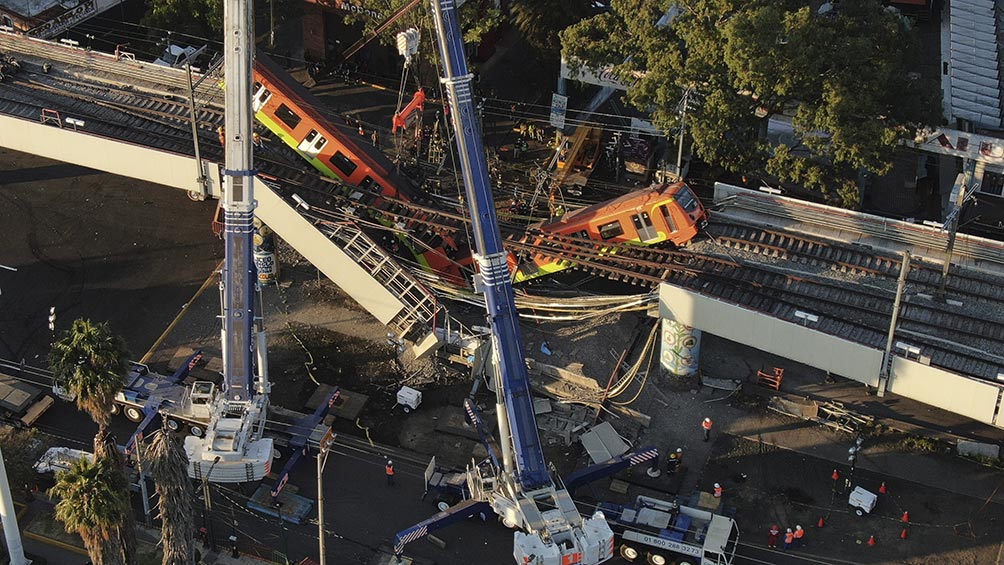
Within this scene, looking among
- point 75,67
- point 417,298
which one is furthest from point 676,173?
point 75,67

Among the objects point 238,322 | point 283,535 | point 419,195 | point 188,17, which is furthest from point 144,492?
point 188,17

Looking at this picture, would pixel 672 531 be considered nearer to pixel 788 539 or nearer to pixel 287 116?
pixel 788 539

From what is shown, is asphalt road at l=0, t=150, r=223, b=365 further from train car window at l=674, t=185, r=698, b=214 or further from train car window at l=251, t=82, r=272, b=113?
train car window at l=674, t=185, r=698, b=214

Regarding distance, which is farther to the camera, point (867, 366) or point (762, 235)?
point (762, 235)

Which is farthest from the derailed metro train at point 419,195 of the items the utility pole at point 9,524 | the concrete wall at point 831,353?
the utility pole at point 9,524

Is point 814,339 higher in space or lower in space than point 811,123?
lower

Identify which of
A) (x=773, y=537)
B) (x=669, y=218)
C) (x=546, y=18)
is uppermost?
(x=546, y=18)

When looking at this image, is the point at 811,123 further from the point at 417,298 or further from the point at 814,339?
the point at 417,298
